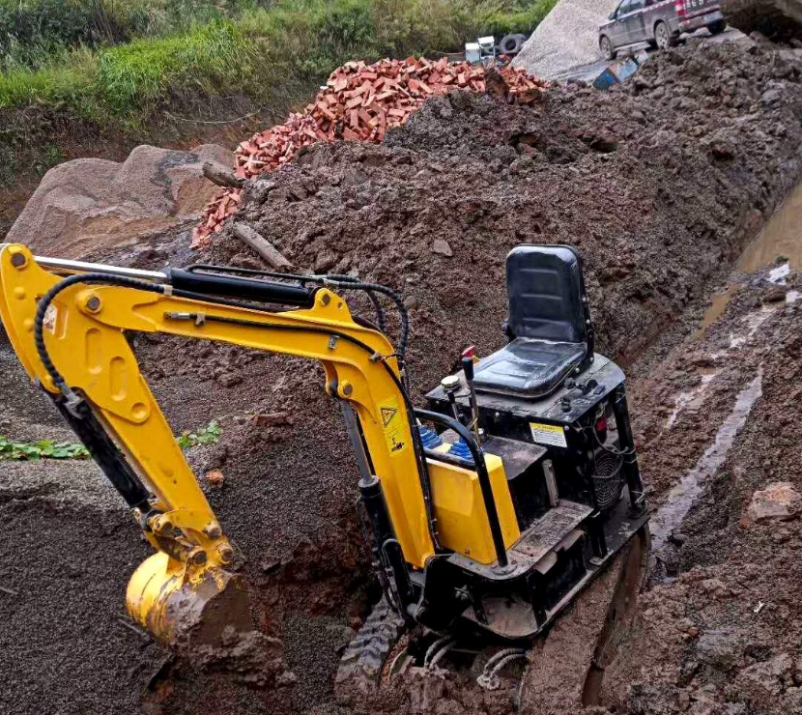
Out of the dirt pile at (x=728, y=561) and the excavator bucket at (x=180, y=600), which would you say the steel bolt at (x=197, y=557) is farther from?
the dirt pile at (x=728, y=561)

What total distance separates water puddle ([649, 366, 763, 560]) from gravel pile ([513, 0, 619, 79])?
17400 mm

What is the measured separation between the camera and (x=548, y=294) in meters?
5.23

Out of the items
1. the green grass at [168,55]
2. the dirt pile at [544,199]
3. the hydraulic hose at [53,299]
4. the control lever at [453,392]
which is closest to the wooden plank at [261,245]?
the dirt pile at [544,199]

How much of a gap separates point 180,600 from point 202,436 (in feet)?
9.90

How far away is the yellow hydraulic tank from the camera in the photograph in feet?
14.2

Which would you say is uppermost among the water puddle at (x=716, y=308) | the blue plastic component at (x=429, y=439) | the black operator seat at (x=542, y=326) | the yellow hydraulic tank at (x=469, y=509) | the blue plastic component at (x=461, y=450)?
the black operator seat at (x=542, y=326)

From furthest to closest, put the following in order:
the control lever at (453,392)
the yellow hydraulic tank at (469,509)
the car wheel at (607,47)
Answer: the car wheel at (607,47) → the control lever at (453,392) → the yellow hydraulic tank at (469,509)

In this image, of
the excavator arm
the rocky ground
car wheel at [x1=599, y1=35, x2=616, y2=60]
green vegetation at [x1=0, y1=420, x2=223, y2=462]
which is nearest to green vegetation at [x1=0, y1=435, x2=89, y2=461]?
green vegetation at [x1=0, y1=420, x2=223, y2=462]

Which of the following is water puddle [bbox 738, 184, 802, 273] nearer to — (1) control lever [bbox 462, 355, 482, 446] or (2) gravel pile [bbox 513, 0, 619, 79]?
(1) control lever [bbox 462, 355, 482, 446]

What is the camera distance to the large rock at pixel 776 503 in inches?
199

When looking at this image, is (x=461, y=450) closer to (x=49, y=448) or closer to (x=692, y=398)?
(x=49, y=448)

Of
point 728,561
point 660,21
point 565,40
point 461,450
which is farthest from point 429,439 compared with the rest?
point 565,40

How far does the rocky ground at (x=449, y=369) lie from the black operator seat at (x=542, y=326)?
1.44m

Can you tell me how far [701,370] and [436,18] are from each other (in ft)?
67.6
